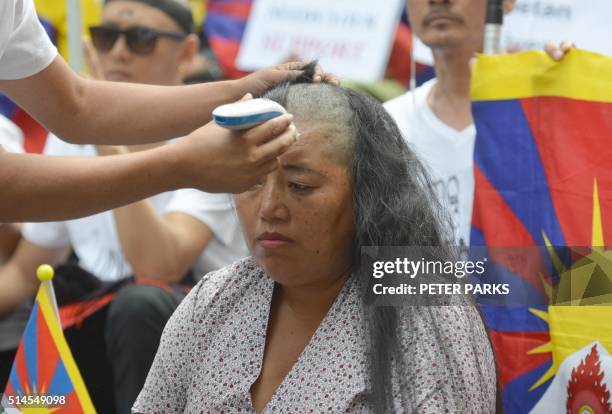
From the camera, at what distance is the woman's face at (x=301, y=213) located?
225cm

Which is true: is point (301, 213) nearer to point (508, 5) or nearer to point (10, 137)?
point (508, 5)

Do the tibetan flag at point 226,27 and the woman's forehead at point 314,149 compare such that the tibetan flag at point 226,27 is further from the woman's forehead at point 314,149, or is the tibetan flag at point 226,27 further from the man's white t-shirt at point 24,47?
the woman's forehead at point 314,149

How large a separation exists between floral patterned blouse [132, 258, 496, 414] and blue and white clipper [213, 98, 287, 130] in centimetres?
55

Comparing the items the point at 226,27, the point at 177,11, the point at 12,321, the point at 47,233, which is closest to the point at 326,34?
the point at 226,27

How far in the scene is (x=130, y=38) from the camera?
14.0 ft

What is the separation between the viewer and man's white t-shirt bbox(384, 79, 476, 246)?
3.31 metres

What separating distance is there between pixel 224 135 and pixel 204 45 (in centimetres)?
463

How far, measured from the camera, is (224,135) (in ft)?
6.46

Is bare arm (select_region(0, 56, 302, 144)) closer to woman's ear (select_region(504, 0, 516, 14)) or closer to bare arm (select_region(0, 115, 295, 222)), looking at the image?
bare arm (select_region(0, 115, 295, 222))

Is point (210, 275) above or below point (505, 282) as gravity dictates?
above

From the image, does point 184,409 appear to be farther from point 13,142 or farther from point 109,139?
point 13,142

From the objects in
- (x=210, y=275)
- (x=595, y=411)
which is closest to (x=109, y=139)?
(x=210, y=275)

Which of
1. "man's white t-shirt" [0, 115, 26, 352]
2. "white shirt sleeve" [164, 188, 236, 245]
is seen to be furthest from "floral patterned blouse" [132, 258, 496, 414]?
"man's white t-shirt" [0, 115, 26, 352]

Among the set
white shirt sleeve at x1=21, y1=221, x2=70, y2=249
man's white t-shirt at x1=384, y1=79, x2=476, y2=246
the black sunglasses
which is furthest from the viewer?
the black sunglasses
